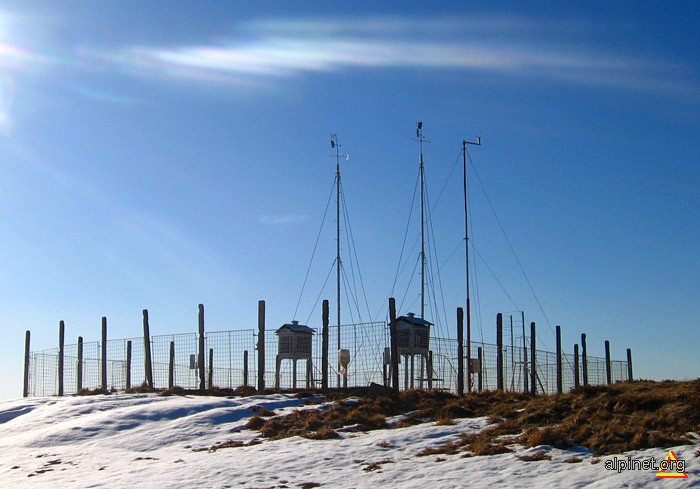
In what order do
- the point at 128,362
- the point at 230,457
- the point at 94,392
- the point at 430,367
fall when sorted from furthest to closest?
the point at 128,362
the point at 94,392
the point at 430,367
the point at 230,457

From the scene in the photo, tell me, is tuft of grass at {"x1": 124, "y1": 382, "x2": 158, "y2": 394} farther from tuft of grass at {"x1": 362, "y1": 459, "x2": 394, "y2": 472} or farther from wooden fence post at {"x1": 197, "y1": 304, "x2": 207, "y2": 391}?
tuft of grass at {"x1": 362, "y1": 459, "x2": 394, "y2": 472}

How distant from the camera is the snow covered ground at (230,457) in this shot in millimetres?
12656

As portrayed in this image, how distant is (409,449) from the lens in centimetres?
1510

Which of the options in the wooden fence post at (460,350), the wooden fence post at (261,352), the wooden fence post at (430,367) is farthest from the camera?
the wooden fence post at (430,367)

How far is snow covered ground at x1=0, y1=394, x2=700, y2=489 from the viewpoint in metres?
12.7

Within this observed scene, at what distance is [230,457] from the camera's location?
15539 mm

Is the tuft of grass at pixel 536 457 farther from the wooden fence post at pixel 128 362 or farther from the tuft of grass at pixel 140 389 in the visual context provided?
the wooden fence post at pixel 128 362

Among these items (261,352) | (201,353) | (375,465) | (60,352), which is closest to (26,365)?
(60,352)

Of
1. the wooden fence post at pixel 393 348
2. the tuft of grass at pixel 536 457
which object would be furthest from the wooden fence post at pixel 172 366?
the tuft of grass at pixel 536 457

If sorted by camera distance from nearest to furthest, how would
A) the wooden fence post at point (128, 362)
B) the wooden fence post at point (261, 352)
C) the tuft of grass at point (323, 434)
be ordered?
1. the tuft of grass at point (323, 434)
2. the wooden fence post at point (261, 352)
3. the wooden fence post at point (128, 362)

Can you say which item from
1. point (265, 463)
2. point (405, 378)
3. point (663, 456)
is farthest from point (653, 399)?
point (405, 378)

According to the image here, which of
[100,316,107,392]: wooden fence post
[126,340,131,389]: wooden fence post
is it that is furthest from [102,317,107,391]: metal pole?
[126,340,131,389]: wooden fence post

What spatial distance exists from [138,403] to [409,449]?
34.2 feet

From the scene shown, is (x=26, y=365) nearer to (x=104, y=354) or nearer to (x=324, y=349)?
(x=104, y=354)
